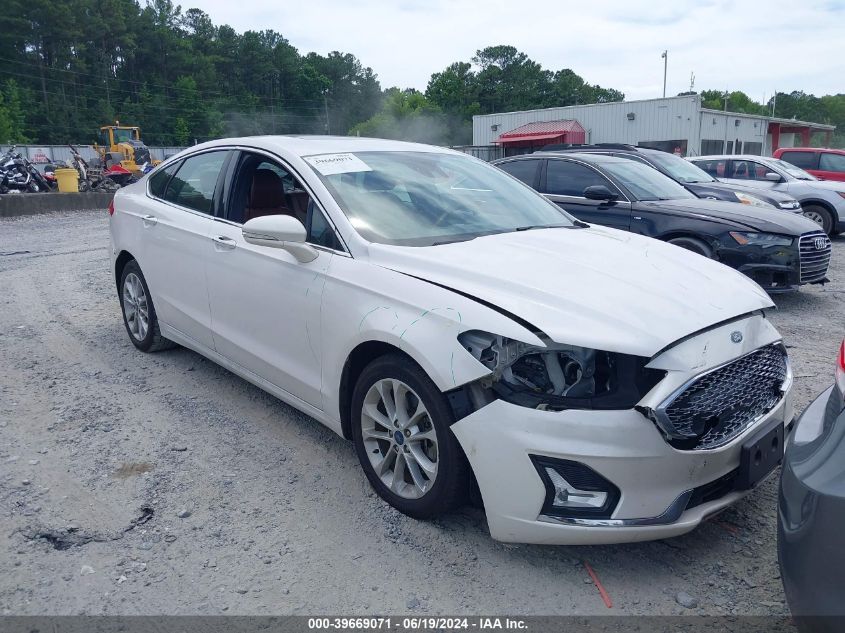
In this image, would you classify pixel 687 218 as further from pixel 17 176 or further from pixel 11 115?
pixel 11 115

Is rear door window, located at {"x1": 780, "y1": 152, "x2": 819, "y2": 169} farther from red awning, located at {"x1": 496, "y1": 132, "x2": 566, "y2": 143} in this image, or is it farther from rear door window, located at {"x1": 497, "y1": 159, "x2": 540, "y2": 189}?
red awning, located at {"x1": 496, "y1": 132, "x2": 566, "y2": 143}

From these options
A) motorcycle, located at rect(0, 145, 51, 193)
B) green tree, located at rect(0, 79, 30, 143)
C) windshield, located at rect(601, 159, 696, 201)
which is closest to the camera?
windshield, located at rect(601, 159, 696, 201)

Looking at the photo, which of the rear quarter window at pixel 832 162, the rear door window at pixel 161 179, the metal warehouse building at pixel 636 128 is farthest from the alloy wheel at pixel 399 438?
the metal warehouse building at pixel 636 128

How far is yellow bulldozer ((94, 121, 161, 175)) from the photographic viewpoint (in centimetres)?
2988

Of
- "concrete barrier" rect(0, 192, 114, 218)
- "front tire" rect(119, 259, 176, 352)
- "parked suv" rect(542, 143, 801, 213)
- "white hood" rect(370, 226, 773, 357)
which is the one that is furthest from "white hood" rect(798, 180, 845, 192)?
"concrete barrier" rect(0, 192, 114, 218)

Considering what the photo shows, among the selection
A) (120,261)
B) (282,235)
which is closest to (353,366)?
(282,235)

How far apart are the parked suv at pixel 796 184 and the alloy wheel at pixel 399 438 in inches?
461

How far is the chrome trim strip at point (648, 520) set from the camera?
246 centimetres

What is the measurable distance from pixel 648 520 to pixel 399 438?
3.48ft

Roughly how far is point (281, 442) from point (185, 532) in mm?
931

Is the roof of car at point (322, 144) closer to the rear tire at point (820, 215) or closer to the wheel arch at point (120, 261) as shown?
the wheel arch at point (120, 261)

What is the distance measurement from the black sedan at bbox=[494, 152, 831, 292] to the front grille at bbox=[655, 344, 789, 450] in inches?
168

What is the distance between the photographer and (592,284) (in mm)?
2828

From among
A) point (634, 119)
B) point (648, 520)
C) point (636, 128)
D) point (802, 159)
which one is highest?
point (634, 119)
